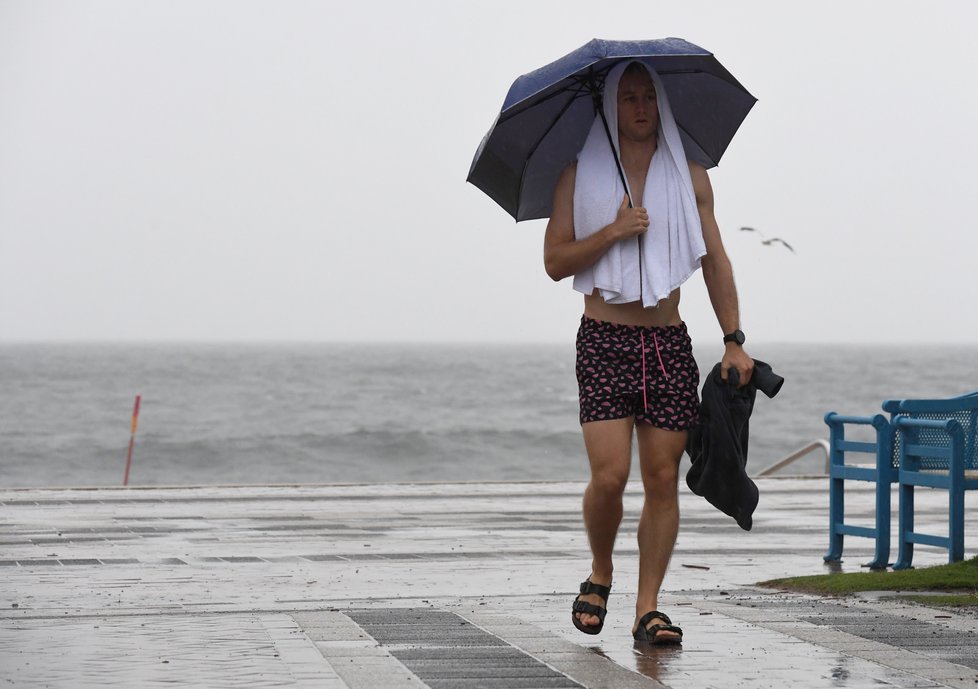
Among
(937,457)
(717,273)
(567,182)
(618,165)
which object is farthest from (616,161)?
(937,457)

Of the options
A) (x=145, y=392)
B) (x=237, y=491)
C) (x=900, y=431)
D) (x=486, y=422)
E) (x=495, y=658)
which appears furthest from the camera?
(x=145, y=392)

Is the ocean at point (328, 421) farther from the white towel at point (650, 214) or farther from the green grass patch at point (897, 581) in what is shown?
the white towel at point (650, 214)

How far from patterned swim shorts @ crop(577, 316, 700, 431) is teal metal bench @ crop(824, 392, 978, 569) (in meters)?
3.11

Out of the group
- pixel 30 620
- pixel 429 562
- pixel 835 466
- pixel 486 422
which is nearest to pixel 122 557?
pixel 429 562

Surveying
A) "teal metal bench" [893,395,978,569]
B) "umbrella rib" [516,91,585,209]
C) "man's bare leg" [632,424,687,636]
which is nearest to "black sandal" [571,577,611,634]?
"man's bare leg" [632,424,687,636]

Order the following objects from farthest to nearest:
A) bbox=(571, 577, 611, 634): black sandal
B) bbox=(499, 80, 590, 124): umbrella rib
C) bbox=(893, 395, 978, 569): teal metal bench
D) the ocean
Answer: the ocean
bbox=(893, 395, 978, 569): teal metal bench
bbox=(499, 80, 590, 124): umbrella rib
bbox=(571, 577, 611, 634): black sandal

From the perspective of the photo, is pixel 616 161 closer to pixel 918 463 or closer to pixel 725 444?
pixel 725 444

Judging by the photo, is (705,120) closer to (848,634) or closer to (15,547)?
(848,634)

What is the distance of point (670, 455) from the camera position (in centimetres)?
586

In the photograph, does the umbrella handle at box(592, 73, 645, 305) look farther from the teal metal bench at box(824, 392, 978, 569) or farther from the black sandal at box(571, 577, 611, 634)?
the teal metal bench at box(824, 392, 978, 569)

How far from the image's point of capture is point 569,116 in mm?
6176

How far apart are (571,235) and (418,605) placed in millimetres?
1853

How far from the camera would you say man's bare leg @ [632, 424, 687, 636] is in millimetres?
5840

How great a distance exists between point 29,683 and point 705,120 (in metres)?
3.19
